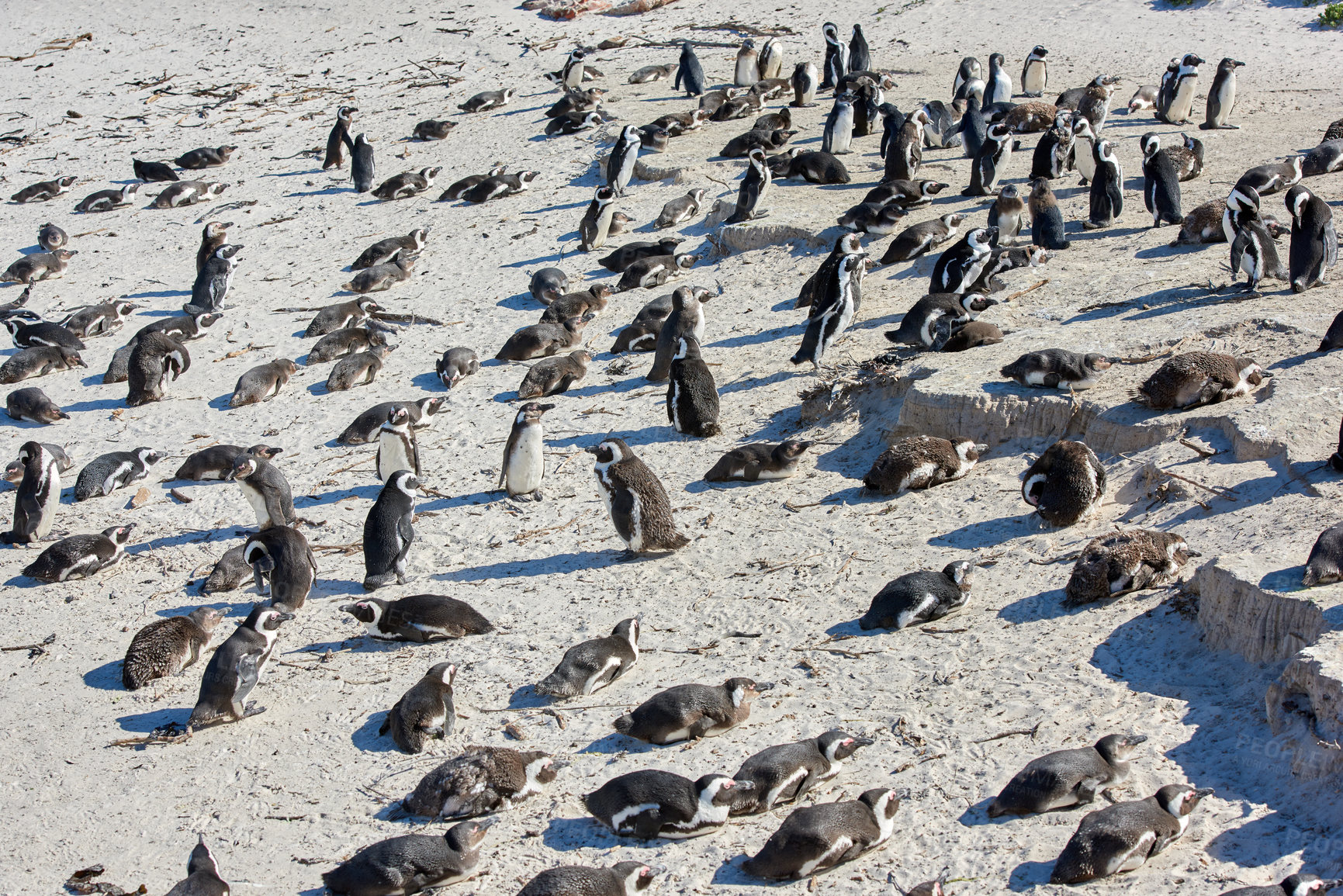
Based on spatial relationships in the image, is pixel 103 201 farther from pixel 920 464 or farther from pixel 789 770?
pixel 789 770

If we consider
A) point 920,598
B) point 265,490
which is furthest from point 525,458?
point 920,598

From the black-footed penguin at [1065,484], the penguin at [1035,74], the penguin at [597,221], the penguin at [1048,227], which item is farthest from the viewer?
the penguin at [1035,74]

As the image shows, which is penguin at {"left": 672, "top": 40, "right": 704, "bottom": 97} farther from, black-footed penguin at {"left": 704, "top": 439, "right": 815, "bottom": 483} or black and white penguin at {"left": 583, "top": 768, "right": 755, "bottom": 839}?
black and white penguin at {"left": 583, "top": 768, "right": 755, "bottom": 839}

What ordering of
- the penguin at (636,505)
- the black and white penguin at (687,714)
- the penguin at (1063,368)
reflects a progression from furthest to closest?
1. the penguin at (1063,368)
2. the penguin at (636,505)
3. the black and white penguin at (687,714)

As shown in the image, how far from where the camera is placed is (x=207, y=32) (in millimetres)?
25000

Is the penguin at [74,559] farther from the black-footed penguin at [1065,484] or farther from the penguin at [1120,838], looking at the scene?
the penguin at [1120,838]

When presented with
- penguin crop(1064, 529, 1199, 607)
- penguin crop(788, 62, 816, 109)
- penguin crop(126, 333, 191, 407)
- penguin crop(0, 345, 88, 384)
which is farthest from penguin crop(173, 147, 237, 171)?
penguin crop(1064, 529, 1199, 607)

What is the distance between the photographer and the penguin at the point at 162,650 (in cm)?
648

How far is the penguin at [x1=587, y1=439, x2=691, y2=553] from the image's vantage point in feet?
24.4

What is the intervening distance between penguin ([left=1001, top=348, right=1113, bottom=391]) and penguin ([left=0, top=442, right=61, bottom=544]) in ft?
23.7

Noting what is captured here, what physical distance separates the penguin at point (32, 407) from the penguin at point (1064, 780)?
9.68m

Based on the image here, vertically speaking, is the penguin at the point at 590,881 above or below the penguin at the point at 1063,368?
below

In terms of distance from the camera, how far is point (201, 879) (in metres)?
4.67

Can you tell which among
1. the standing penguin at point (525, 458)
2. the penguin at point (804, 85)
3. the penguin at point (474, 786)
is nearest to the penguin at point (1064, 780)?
the penguin at point (474, 786)
